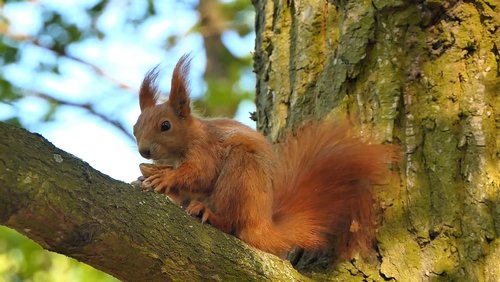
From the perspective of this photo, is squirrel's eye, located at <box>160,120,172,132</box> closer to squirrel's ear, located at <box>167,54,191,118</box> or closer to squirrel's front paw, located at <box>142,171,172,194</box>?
squirrel's ear, located at <box>167,54,191,118</box>

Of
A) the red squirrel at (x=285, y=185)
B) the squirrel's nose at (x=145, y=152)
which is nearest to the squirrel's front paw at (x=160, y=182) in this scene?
the red squirrel at (x=285, y=185)

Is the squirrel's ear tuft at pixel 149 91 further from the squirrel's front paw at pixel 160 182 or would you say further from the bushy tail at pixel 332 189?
the bushy tail at pixel 332 189

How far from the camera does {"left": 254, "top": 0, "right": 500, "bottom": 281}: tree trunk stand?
6.81 ft

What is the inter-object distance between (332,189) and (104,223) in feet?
2.71

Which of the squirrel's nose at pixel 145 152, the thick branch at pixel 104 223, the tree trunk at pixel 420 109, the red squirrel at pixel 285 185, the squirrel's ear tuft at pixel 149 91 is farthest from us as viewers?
the squirrel's ear tuft at pixel 149 91

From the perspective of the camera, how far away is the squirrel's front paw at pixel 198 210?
214cm

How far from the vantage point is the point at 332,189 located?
2221 mm

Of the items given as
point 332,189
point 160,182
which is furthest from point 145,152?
point 332,189

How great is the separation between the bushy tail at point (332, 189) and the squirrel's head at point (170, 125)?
393 millimetres

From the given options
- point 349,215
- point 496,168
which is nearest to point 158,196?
point 349,215

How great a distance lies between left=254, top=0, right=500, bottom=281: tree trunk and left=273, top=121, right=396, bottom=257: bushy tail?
51 mm

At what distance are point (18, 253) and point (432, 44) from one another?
341cm

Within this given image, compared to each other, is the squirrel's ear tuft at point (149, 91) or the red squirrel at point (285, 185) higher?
the squirrel's ear tuft at point (149, 91)

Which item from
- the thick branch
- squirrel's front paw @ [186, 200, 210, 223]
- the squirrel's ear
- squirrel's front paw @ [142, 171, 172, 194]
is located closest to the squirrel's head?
the squirrel's ear
